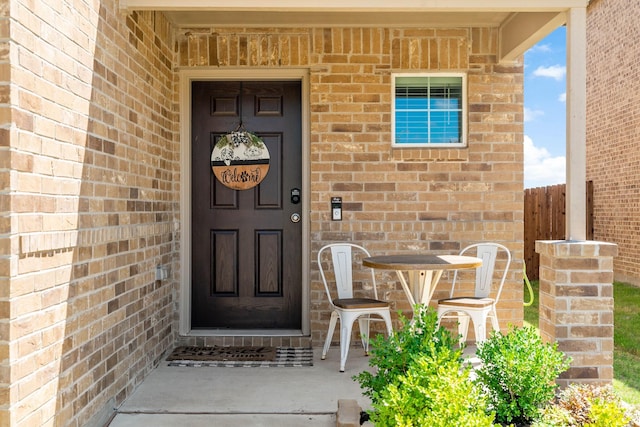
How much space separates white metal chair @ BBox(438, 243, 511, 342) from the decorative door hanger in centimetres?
178

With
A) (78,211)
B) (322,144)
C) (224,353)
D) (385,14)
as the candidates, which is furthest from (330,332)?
(385,14)

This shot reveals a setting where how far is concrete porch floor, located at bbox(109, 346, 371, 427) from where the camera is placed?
3.24 m

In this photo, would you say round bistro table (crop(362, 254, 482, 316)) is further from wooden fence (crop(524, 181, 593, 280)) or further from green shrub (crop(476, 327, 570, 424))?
wooden fence (crop(524, 181, 593, 280))

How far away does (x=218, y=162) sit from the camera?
4.93 metres

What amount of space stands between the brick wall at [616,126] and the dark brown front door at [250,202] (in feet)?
22.1

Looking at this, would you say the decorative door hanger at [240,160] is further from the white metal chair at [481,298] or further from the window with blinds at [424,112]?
the white metal chair at [481,298]

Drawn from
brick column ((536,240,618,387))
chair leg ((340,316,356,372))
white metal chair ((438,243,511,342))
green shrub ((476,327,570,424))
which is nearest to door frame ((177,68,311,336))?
chair leg ((340,316,356,372))

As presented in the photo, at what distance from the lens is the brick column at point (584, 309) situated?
135 inches

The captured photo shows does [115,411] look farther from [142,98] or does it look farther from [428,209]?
[428,209]

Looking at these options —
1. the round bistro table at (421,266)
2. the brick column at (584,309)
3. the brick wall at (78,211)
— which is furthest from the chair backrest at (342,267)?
the brick column at (584,309)

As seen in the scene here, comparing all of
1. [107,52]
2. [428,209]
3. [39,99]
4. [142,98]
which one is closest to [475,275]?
[428,209]

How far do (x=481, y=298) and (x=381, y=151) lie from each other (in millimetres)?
1384

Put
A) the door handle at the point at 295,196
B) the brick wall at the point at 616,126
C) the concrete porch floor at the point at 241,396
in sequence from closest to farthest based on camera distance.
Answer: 1. the concrete porch floor at the point at 241,396
2. the door handle at the point at 295,196
3. the brick wall at the point at 616,126

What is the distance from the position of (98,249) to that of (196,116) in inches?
81.8
